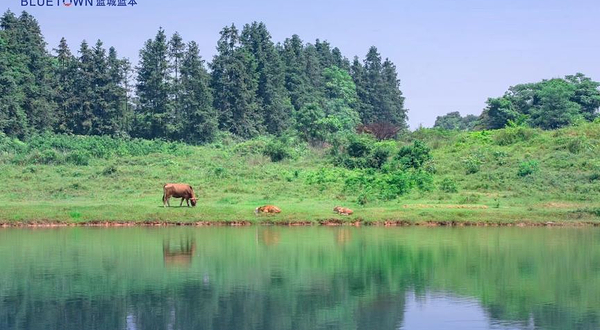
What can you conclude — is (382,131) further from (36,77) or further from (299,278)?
(299,278)

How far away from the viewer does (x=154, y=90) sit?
7569cm

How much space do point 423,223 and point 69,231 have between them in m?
14.6

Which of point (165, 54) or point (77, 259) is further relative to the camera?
point (165, 54)

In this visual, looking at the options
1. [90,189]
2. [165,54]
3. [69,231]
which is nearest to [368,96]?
[165,54]

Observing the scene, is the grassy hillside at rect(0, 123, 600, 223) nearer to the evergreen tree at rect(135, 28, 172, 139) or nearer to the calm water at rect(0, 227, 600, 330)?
the calm water at rect(0, 227, 600, 330)

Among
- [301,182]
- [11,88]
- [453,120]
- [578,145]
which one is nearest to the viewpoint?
[301,182]

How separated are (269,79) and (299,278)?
62161 millimetres

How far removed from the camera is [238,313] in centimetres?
2030

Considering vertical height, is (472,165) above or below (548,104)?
below

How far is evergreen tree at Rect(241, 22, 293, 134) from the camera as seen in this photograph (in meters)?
85.9

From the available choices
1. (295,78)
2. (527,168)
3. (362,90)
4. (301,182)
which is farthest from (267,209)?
(362,90)

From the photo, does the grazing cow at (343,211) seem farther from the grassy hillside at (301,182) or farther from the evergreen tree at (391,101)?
the evergreen tree at (391,101)

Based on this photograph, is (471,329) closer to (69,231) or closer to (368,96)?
(69,231)

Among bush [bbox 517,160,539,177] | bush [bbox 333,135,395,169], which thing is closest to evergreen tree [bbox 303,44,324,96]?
bush [bbox 333,135,395,169]
